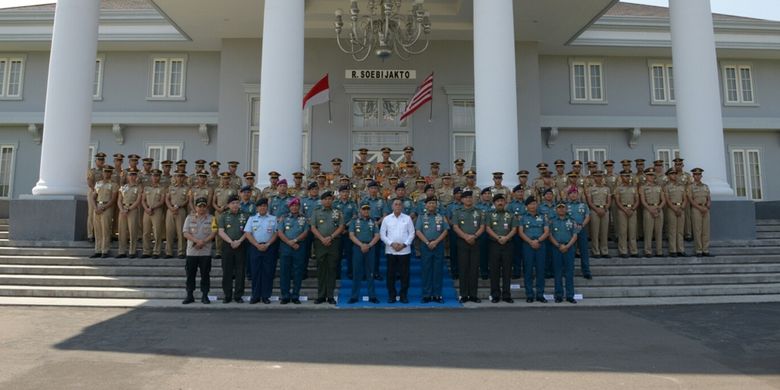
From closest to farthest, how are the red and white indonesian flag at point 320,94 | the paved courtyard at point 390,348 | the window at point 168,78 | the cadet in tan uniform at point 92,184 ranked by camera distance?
the paved courtyard at point 390,348 < the cadet in tan uniform at point 92,184 < the red and white indonesian flag at point 320,94 < the window at point 168,78

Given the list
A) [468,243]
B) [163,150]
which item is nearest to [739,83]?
[468,243]

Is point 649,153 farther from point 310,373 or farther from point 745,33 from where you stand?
point 310,373

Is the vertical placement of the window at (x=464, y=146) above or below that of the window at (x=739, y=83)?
below

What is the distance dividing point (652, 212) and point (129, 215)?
34.7 feet

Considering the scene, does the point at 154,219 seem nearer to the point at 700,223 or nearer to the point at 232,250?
the point at 232,250

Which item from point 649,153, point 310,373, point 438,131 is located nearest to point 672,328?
point 310,373

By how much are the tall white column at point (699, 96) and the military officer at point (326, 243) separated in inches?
336

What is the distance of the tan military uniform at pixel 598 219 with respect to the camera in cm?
995

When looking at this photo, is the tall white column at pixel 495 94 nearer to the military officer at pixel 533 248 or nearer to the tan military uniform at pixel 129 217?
the military officer at pixel 533 248

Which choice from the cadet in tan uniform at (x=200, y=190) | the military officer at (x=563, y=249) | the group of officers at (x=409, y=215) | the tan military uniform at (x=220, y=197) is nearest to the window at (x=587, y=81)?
the group of officers at (x=409, y=215)

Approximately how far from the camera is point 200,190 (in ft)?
32.1

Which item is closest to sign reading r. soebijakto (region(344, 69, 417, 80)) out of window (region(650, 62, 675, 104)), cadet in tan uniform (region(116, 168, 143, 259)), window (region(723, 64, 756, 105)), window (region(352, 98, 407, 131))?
window (region(352, 98, 407, 131))

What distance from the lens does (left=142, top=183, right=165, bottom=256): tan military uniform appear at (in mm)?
9664

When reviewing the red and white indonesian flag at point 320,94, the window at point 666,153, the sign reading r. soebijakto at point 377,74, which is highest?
the sign reading r. soebijakto at point 377,74
